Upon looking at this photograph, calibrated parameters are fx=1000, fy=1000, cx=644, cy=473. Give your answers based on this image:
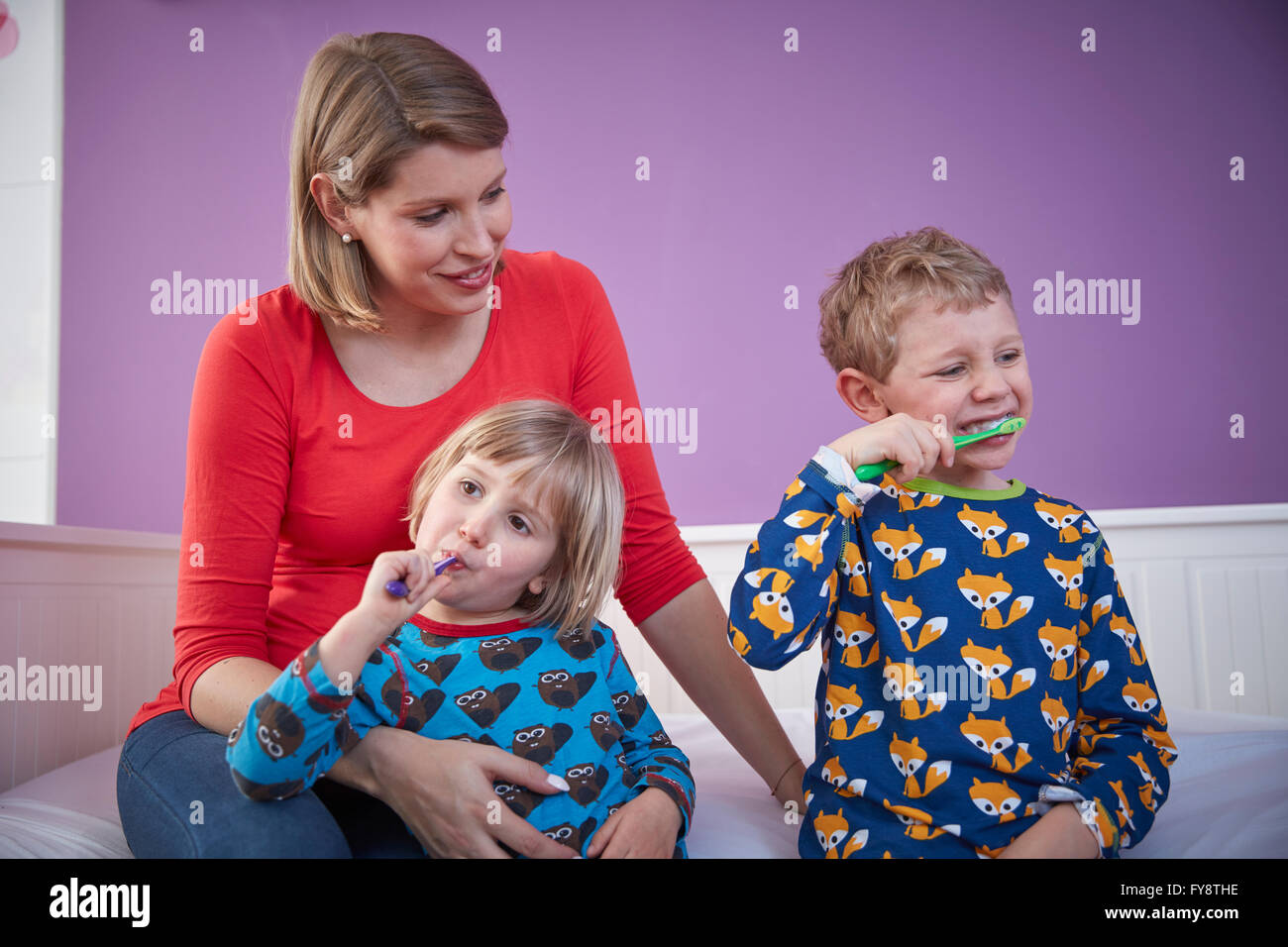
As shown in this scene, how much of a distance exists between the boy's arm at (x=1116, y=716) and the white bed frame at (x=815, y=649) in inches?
44.0

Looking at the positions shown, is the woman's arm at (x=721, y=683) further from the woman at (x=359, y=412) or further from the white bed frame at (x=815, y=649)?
the white bed frame at (x=815, y=649)

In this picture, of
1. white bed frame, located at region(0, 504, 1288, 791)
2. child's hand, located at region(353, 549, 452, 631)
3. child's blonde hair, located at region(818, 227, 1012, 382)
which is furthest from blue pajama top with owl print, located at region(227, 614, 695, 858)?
white bed frame, located at region(0, 504, 1288, 791)

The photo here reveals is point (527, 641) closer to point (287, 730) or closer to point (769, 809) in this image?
point (287, 730)

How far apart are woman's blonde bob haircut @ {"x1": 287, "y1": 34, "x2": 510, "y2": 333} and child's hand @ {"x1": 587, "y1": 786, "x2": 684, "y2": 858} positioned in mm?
585

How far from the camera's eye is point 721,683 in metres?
1.16

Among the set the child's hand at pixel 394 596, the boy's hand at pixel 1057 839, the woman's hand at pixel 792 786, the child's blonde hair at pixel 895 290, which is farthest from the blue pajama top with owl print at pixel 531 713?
the child's blonde hair at pixel 895 290

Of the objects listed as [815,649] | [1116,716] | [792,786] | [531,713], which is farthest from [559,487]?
[815,649]

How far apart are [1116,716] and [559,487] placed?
0.59m

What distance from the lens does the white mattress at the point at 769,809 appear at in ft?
3.28

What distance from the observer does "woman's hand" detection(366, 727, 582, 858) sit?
0.85m

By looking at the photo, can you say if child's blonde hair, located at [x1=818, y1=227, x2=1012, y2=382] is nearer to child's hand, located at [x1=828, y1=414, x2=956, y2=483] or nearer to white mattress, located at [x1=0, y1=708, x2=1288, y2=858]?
child's hand, located at [x1=828, y1=414, x2=956, y2=483]
